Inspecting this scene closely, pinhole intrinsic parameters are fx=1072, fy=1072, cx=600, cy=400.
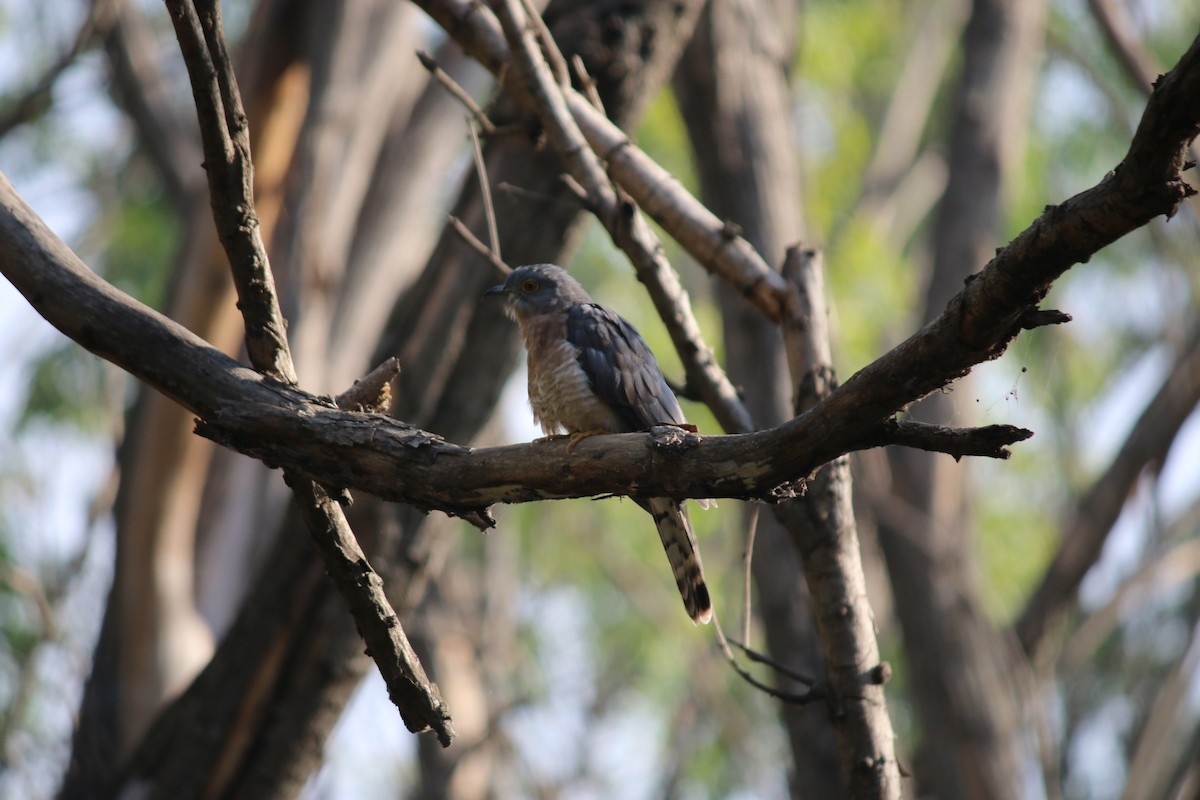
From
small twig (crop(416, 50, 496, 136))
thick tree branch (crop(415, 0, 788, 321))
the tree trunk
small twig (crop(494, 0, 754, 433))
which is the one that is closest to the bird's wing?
small twig (crop(494, 0, 754, 433))

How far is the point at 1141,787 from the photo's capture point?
340 inches

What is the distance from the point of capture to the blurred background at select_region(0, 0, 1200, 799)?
5996 millimetres

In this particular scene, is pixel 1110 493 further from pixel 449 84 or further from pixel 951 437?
pixel 951 437

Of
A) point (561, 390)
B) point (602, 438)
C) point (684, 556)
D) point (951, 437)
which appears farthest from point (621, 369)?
point (951, 437)

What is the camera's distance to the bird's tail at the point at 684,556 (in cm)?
433

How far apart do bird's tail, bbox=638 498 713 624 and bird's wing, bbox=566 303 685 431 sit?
37cm

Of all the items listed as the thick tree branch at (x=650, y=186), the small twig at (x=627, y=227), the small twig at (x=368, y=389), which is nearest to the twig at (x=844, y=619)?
the small twig at (x=627, y=227)

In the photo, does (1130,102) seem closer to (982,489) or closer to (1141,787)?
(982,489)

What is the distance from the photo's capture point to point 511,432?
45.3ft

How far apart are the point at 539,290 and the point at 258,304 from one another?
81.0 inches

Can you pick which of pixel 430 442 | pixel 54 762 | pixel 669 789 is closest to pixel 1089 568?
pixel 669 789

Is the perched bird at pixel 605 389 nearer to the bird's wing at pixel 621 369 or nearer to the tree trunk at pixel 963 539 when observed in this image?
the bird's wing at pixel 621 369

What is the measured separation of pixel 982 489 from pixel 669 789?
23.8 feet

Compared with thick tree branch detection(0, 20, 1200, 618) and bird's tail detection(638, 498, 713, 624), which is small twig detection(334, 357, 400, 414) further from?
bird's tail detection(638, 498, 713, 624)
